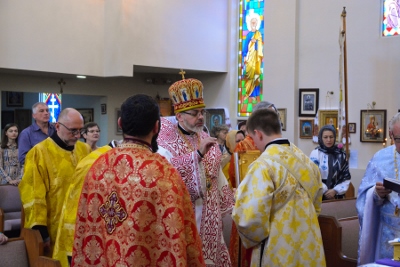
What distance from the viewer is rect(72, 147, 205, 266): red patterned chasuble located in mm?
2906

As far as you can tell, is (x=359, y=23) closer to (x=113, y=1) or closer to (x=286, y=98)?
(x=286, y=98)

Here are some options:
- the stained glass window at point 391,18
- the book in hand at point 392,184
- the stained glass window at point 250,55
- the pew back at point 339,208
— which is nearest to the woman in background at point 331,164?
the pew back at point 339,208

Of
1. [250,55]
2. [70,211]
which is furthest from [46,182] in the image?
[250,55]

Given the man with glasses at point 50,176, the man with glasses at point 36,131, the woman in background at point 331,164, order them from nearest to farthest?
the man with glasses at point 50,176 → the woman in background at point 331,164 → the man with glasses at point 36,131

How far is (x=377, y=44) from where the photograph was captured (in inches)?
456

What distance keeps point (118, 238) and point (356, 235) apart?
140 inches

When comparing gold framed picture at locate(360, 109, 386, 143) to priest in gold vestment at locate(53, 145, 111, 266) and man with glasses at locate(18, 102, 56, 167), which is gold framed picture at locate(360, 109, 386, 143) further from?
priest in gold vestment at locate(53, 145, 111, 266)

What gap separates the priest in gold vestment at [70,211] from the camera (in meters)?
4.48

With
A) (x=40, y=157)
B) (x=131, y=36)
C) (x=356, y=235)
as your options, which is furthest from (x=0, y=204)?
(x=131, y=36)

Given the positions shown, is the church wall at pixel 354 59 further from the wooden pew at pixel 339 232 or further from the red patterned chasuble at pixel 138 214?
the red patterned chasuble at pixel 138 214

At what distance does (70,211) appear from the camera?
455 centimetres

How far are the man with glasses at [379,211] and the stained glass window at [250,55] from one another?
9509 millimetres

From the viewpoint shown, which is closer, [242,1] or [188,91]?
[188,91]

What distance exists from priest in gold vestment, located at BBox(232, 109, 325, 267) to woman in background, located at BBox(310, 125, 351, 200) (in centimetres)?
320
